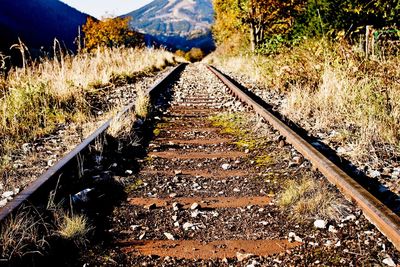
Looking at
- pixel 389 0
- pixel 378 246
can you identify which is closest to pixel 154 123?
pixel 378 246

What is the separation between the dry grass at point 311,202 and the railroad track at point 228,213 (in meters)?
0.02

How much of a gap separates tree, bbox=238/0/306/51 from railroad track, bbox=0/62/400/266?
13615 millimetres

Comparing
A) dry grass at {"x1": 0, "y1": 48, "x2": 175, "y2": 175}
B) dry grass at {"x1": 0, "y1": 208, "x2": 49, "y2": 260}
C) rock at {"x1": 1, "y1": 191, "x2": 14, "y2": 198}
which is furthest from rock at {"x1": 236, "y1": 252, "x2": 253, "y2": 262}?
dry grass at {"x1": 0, "y1": 48, "x2": 175, "y2": 175}

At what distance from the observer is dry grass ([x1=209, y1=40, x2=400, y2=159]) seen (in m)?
4.20

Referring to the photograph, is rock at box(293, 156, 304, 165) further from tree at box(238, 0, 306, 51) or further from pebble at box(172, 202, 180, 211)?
tree at box(238, 0, 306, 51)

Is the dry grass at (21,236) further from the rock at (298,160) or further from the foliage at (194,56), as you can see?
the foliage at (194,56)

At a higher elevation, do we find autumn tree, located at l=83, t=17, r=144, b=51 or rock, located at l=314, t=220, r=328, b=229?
autumn tree, located at l=83, t=17, r=144, b=51

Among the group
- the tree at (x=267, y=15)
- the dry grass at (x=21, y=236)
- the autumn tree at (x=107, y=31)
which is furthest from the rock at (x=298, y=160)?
the autumn tree at (x=107, y=31)

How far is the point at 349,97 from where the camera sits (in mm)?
5469

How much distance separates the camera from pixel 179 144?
183 inches

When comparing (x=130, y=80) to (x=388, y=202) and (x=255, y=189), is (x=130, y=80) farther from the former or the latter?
(x=388, y=202)

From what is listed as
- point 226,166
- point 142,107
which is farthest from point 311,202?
point 142,107

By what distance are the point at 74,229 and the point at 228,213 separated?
1.07m

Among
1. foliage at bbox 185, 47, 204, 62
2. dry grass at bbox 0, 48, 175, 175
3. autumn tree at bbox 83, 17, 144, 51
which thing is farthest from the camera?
foliage at bbox 185, 47, 204, 62
